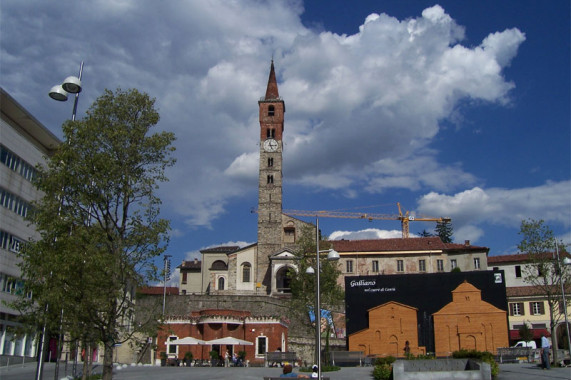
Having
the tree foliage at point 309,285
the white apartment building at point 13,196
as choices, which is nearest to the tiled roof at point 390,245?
the tree foliage at point 309,285

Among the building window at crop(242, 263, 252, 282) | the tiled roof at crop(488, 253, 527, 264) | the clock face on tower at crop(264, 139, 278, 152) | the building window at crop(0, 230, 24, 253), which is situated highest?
the clock face on tower at crop(264, 139, 278, 152)

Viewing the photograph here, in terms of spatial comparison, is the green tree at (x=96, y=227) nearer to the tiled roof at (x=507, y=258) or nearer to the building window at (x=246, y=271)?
the building window at (x=246, y=271)

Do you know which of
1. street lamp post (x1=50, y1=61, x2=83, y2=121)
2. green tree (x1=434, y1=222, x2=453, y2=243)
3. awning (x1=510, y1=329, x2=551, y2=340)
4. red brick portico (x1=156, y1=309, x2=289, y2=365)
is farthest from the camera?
green tree (x1=434, y1=222, x2=453, y2=243)

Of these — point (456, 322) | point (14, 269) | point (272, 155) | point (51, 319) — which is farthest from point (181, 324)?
point (272, 155)

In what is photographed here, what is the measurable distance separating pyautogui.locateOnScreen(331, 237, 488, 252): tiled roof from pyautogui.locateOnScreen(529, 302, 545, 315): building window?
11.9 metres

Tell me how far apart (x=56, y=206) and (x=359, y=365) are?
23.7 meters

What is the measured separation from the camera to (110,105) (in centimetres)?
2091

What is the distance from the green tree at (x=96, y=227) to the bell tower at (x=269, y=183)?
5422cm

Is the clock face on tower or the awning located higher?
the clock face on tower

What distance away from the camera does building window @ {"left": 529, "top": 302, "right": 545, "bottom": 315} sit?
61.2 metres

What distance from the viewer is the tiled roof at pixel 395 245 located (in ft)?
240

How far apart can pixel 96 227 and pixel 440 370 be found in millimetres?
16278

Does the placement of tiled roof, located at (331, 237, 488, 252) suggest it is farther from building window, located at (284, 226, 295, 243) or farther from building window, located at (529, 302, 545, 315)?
building window, located at (529, 302, 545, 315)

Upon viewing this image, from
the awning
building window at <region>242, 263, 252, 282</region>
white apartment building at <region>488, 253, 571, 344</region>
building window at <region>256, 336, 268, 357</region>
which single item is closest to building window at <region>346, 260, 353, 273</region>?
building window at <region>242, 263, 252, 282</region>
